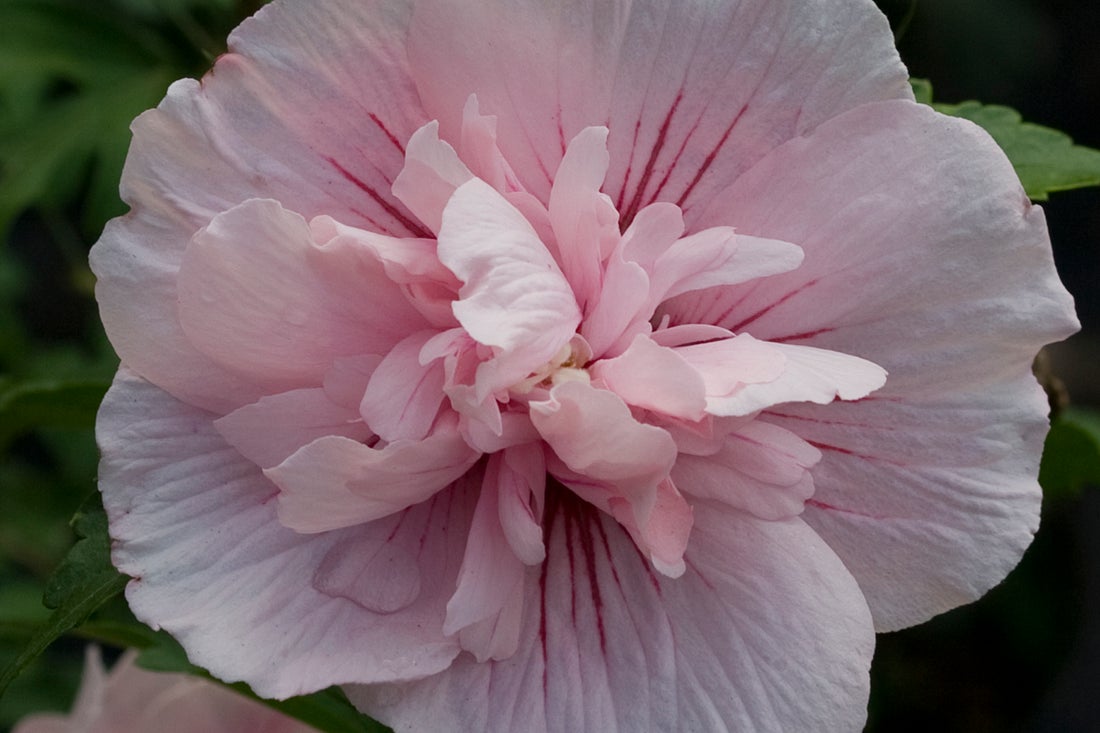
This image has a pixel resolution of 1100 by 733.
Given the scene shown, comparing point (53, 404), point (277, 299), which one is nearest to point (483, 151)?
point (277, 299)

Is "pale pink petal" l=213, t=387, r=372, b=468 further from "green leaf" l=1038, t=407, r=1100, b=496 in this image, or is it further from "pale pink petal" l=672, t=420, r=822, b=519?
"green leaf" l=1038, t=407, r=1100, b=496

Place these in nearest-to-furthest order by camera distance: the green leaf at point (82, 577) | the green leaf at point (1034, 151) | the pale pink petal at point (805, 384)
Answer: the pale pink petal at point (805, 384)
the green leaf at point (82, 577)
the green leaf at point (1034, 151)

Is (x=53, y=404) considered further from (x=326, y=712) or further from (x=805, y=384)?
(x=805, y=384)

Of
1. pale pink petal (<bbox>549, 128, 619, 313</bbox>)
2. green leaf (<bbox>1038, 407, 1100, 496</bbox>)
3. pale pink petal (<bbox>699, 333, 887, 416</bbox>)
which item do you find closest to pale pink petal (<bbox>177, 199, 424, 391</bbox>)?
pale pink petal (<bbox>549, 128, 619, 313</bbox>)

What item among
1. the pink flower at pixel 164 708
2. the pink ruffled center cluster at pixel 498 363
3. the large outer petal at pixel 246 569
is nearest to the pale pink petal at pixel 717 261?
the pink ruffled center cluster at pixel 498 363

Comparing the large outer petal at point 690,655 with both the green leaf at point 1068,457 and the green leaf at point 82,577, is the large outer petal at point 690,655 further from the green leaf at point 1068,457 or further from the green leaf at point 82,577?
the green leaf at point 1068,457
